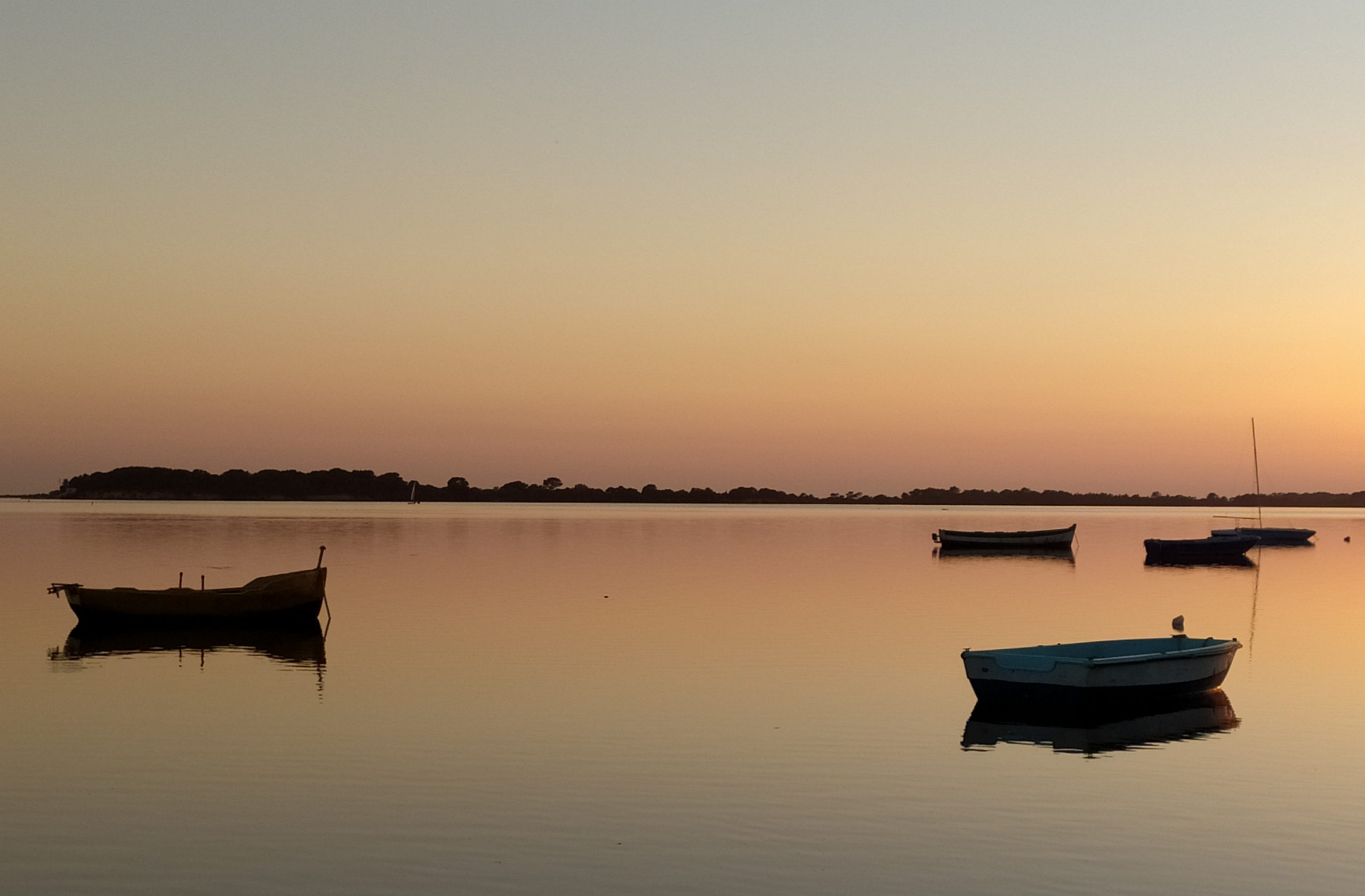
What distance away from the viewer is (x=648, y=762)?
24.5 meters

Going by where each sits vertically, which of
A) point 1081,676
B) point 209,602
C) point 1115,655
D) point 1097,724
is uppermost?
point 209,602

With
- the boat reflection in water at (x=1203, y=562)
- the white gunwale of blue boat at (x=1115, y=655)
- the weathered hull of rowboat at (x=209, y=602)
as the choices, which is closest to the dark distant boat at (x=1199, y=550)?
the boat reflection in water at (x=1203, y=562)

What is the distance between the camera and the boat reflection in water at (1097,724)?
27594 millimetres

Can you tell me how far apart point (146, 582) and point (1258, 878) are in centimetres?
6204

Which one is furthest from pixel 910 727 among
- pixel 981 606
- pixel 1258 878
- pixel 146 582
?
pixel 146 582

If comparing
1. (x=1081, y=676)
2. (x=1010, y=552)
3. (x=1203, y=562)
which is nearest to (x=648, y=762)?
(x=1081, y=676)

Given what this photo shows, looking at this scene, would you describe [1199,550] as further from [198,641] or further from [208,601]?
[198,641]

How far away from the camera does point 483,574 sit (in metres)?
75.3

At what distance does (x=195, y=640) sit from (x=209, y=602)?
2.08m

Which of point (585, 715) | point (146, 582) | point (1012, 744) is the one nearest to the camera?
point (1012, 744)

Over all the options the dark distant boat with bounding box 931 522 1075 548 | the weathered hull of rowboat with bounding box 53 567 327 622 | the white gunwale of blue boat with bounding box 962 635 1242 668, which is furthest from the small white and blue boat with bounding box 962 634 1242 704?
the dark distant boat with bounding box 931 522 1075 548

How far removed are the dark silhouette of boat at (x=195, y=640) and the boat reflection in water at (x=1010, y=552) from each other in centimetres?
6844

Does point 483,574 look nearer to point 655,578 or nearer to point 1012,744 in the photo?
point 655,578

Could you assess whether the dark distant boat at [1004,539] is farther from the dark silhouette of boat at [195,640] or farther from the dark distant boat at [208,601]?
the dark silhouette of boat at [195,640]
